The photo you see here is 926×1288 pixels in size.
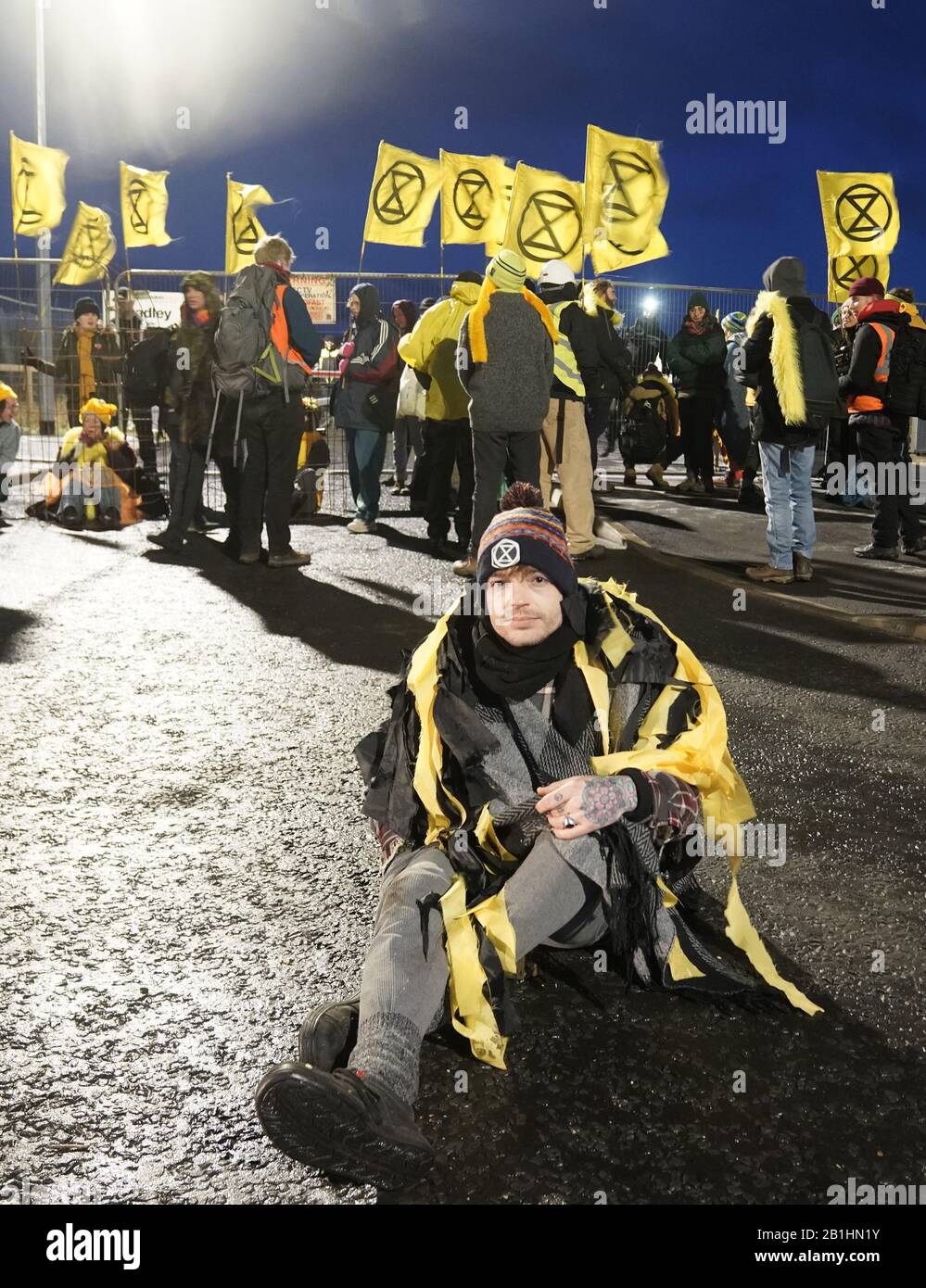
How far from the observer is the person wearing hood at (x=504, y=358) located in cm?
815

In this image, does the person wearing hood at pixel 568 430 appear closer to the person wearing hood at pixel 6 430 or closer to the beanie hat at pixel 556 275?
the beanie hat at pixel 556 275

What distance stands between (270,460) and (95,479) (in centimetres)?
333

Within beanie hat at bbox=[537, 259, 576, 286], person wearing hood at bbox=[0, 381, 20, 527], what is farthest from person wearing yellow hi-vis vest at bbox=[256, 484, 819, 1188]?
person wearing hood at bbox=[0, 381, 20, 527]

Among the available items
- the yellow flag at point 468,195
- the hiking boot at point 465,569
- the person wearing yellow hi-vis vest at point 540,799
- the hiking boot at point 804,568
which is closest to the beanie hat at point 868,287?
the hiking boot at point 804,568

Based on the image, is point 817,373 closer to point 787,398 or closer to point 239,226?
point 787,398

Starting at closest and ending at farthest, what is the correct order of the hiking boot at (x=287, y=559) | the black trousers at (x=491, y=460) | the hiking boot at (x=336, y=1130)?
the hiking boot at (x=336, y=1130) < the black trousers at (x=491, y=460) < the hiking boot at (x=287, y=559)

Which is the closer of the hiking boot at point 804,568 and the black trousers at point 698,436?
the hiking boot at point 804,568

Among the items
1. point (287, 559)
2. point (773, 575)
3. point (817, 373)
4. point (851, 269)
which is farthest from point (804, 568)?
point (851, 269)

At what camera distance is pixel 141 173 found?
20984mm

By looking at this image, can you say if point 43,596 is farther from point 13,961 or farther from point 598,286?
point 598,286

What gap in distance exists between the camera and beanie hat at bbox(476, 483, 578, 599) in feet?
9.62

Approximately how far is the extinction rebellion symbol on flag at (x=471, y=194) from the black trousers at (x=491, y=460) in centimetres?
957

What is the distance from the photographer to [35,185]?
66.4 feet

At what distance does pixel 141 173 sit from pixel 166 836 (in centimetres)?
1956
